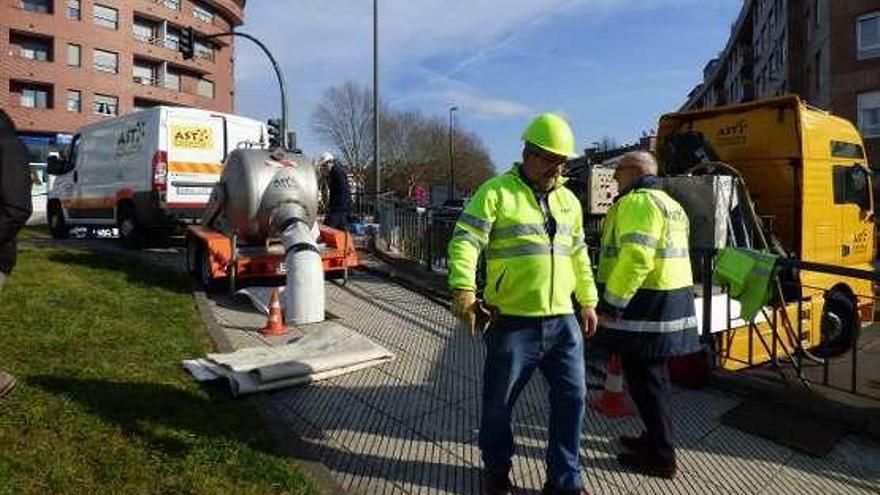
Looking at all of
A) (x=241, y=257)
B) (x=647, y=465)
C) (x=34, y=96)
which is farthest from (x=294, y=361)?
(x=34, y=96)

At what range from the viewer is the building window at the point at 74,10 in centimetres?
4919

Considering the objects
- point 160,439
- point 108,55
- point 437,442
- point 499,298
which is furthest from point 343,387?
point 108,55

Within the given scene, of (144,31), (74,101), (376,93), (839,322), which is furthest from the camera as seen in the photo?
(144,31)

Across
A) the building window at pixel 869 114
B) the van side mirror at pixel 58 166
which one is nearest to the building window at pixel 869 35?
the building window at pixel 869 114

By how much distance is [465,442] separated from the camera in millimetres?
4594

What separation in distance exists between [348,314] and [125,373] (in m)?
3.12

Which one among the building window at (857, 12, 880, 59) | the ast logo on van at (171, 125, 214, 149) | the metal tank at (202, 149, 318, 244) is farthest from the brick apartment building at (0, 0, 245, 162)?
the metal tank at (202, 149, 318, 244)

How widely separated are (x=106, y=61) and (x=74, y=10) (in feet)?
11.9

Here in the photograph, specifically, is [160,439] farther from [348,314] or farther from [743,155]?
[743,155]

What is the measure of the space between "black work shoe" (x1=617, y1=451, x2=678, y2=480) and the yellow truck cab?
425cm

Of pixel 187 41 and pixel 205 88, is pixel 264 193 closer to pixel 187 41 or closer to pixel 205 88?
pixel 187 41

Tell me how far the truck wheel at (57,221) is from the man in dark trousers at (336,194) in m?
7.62

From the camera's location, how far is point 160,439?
415 centimetres

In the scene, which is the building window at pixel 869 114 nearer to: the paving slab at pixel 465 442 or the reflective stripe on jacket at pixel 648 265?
the paving slab at pixel 465 442
